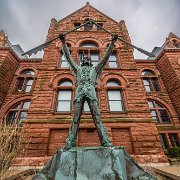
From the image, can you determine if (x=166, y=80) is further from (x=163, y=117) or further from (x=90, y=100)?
(x=90, y=100)

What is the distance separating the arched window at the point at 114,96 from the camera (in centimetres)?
1246

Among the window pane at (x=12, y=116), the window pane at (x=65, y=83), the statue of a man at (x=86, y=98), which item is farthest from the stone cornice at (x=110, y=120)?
the statue of a man at (x=86, y=98)

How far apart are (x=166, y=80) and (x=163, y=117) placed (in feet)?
14.2

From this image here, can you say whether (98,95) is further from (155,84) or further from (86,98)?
(155,84)

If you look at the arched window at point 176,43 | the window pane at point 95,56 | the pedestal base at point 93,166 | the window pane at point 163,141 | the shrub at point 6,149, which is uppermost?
the arched window at point 176,43

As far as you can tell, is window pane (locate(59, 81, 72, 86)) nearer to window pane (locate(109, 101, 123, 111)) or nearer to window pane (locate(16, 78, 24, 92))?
window pane (locate(109, 101, 123, 111))

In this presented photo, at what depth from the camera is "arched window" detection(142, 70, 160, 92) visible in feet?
59.7

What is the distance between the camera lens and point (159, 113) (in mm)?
16281

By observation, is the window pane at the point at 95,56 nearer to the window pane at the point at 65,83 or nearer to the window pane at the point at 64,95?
the window pane at the point at 65,83

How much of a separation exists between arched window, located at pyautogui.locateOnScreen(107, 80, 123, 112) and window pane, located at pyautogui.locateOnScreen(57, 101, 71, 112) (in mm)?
3289

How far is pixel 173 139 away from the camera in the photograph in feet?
48.6

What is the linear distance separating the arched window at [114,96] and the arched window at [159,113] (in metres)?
5.49

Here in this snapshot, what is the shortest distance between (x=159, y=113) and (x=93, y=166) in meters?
14.4

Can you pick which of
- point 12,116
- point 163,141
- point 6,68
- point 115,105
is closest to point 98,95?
point 115,105
